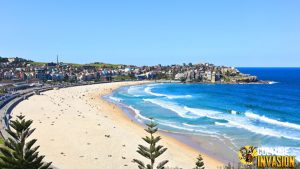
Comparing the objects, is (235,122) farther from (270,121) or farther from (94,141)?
(94,141)

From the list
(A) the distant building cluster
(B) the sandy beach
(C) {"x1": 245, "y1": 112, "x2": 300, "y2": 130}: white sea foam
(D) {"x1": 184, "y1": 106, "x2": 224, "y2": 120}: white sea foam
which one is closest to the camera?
(B) the sandy beach

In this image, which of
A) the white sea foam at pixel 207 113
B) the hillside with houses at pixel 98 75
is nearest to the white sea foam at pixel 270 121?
the white sea foam at pixel 207 113

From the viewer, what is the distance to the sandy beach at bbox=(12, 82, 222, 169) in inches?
1048

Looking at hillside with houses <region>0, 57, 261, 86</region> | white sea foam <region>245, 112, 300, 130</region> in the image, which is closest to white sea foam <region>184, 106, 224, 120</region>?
white sea foam <region>245, 112, 300, 130</region>

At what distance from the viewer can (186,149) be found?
106ft

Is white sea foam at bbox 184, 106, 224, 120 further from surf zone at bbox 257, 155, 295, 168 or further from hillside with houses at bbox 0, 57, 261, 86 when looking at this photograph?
hillside with houses at bbox 0, 57, 261, 86

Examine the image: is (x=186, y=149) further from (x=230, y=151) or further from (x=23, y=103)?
(x=23, y=103)

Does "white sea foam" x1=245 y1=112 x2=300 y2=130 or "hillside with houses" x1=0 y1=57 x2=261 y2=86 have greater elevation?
"hillside with houses" x1=0 y1=57 x2=261 y2=86

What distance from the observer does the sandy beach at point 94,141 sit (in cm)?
2662

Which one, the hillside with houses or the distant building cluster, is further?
the distant building cluster

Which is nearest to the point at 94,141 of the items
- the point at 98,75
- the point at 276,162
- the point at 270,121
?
the point at 276,162

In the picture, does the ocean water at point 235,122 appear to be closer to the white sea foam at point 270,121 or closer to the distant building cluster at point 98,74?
the white sea foam at point 270,121

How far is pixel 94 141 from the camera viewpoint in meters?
33.0

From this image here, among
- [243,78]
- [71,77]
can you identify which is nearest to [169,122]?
[71,77]
